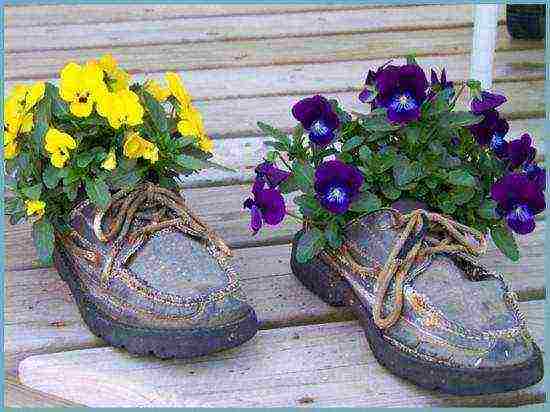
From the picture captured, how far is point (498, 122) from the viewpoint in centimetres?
160

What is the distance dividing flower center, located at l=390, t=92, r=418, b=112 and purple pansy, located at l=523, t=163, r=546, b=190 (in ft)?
0.63

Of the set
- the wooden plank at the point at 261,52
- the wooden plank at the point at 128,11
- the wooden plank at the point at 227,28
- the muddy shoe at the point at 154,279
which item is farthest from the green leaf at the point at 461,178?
the wooden plank at the point at 128,11

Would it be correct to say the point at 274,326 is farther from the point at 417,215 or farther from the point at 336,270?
the point at 417,215

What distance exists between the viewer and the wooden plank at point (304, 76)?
7.80 feet

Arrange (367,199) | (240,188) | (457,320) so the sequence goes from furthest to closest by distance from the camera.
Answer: (240,188), (367,199), (457,320)

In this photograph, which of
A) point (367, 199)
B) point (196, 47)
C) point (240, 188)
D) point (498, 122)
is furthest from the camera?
→ point (196, 47)

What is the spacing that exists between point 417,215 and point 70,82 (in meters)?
0.48

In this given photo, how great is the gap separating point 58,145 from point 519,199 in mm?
602

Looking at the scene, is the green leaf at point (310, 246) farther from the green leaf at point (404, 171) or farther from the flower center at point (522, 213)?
the flower center at point (522, 213)

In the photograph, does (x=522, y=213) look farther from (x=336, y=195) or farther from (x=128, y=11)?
(x=128, y=11)

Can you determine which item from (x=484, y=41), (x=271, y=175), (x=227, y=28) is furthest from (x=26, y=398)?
(x=227, y=28)

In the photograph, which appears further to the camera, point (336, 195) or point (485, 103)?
point (485, 103)

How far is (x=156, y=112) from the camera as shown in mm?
1557

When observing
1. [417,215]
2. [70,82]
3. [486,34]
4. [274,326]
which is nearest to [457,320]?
[417,215]
